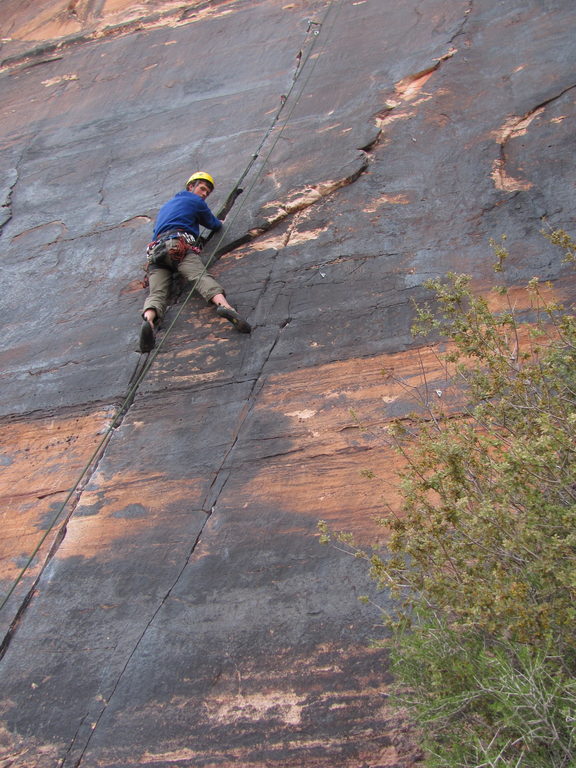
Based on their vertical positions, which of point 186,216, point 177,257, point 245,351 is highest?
point 186,216

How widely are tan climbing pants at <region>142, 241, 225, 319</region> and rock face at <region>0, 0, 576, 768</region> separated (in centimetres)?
12

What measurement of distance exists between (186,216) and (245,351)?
1.25 metres

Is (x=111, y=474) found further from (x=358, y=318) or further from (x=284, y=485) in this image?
(x=358, y=318)

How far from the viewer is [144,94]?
7.06 meters

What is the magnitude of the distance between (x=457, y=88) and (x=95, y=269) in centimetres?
308

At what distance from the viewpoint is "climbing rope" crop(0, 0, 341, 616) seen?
12.0 ft

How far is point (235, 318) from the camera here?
168 inches

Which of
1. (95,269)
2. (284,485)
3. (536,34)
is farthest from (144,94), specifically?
(284,485)

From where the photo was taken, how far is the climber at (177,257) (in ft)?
14.8

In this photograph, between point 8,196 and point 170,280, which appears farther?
point 8,196

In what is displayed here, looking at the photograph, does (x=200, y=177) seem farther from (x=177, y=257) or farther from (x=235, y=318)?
(x=235, y=318)

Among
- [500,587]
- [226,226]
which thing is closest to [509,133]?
[226,226]

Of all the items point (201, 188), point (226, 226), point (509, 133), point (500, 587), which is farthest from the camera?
point (201, 188)

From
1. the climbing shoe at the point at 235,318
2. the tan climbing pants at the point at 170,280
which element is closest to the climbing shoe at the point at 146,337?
the tan climbing pants at the point at 170,280
